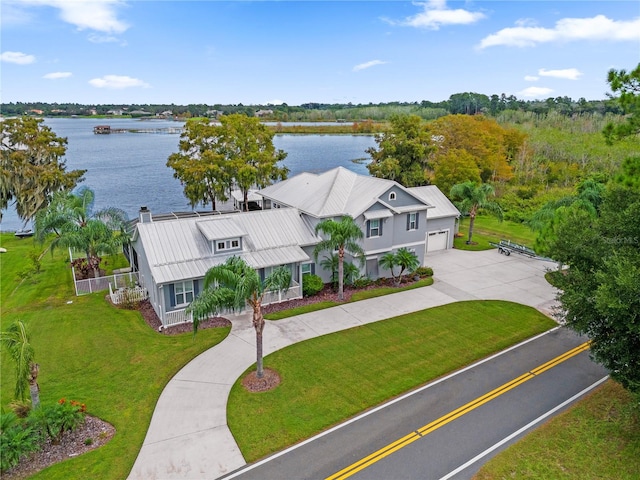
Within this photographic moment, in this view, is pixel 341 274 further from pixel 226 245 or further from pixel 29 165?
pixel 29 165

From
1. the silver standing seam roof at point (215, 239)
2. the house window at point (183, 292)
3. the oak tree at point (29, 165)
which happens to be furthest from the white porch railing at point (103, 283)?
the oak tree at point (29, 165)

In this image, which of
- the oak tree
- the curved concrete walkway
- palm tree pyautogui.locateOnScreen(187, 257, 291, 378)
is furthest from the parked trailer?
the oak tree

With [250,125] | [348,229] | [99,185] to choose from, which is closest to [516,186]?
[250,125]

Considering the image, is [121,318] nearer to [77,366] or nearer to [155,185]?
[77,366]

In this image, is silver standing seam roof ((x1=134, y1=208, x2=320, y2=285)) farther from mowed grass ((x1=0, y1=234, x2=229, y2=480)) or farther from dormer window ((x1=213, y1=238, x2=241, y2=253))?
mowed grass ((x1=0, y1=234, x2=229, y2=480))

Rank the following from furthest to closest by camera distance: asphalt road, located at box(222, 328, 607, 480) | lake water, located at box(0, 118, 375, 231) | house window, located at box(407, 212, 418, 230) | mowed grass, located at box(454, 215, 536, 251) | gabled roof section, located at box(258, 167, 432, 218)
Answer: lake water, located at box(0, 118, 375, 231) < mowed grass, located at box(454, 215, 536, 251) < house window, located at box(407, 212, 418, 230) < gabled roof section, located at box(258, 167, 432, 218) < asphalt road, located at box(222, 328, 607, 480)

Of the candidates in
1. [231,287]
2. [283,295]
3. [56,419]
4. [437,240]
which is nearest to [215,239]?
[283,295]

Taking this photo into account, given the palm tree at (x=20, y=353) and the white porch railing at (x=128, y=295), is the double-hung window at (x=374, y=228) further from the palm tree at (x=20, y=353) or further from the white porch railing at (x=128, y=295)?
the palm tree at (x=20, y=353)
